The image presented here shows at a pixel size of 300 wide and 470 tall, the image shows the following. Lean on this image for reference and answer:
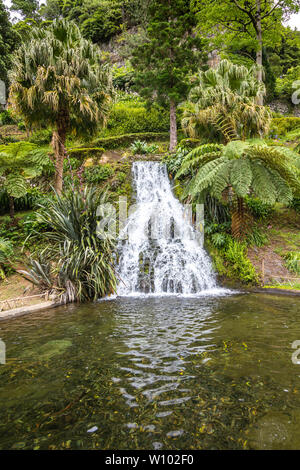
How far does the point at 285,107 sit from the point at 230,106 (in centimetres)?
2023

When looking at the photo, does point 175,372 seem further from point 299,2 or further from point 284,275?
point 299,2

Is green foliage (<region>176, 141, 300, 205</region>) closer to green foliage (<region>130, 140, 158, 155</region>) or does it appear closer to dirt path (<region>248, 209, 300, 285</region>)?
dirt path (<region>248, 209, 300, 285</region>)

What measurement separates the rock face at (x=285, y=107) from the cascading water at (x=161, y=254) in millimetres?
19794

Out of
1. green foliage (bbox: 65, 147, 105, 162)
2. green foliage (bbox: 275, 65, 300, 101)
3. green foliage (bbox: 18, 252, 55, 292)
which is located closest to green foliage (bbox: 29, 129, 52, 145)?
green foliage (bbox: 65, 147, 105, 162)

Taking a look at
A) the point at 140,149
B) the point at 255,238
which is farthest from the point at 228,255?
the point at 140,149

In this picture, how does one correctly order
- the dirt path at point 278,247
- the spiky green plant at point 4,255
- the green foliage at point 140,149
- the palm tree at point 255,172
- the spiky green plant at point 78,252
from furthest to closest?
the green foliage at point 140,149 → the dirt path at point 278,247 → the spiky green plant at point 4,255 → the palm tree at point 255,172 → the spiky green plant at point 78,252

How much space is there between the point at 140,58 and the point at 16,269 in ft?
47.6

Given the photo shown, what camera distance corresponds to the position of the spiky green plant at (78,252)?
24.9 feet

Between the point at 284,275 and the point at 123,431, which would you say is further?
the point at 284,275

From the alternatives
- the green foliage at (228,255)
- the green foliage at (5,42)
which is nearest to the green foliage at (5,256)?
the green foliage at (228,255)

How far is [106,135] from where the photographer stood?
20250 millimetres

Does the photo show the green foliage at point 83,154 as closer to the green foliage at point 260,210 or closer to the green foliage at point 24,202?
the green foliage at point 24,202

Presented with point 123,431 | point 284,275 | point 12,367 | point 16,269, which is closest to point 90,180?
point 16,269

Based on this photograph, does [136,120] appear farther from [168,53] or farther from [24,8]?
[24,8]
